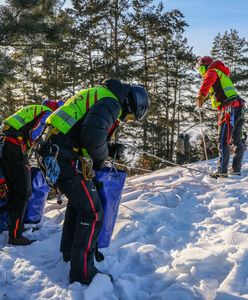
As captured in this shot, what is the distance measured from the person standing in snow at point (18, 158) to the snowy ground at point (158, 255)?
1.35ft

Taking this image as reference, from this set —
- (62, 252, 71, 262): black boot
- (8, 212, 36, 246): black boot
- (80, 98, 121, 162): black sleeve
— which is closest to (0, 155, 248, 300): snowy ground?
(62, 252, 71, 262): black boot

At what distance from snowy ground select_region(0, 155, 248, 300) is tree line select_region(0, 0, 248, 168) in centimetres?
649

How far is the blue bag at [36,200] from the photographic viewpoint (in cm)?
582

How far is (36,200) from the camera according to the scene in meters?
5.91

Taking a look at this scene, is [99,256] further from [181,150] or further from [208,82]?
[181,150]

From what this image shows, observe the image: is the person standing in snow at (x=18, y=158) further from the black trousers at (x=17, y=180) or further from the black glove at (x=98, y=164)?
the black glove at (x=98, y=164)

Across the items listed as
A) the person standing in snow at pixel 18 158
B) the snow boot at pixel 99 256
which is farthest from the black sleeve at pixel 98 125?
the person standing in snow at pixel 18 158

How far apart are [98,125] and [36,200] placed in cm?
282

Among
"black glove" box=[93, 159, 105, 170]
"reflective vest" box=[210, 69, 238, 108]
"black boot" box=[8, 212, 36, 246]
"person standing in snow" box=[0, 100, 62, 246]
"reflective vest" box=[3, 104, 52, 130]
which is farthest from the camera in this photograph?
"reflective vest" box=[210, 69, 238, 108]

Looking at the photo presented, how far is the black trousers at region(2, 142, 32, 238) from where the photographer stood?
5.28 m

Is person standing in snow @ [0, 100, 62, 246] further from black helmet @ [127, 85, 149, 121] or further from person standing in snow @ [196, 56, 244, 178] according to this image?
person standing in snow @ [196, 56, 244, 178]

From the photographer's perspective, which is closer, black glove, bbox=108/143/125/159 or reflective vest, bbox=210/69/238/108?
black glove, bbox=108/143/125/159

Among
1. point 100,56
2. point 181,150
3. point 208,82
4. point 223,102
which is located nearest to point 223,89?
point 223,102

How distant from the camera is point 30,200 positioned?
5.86m
